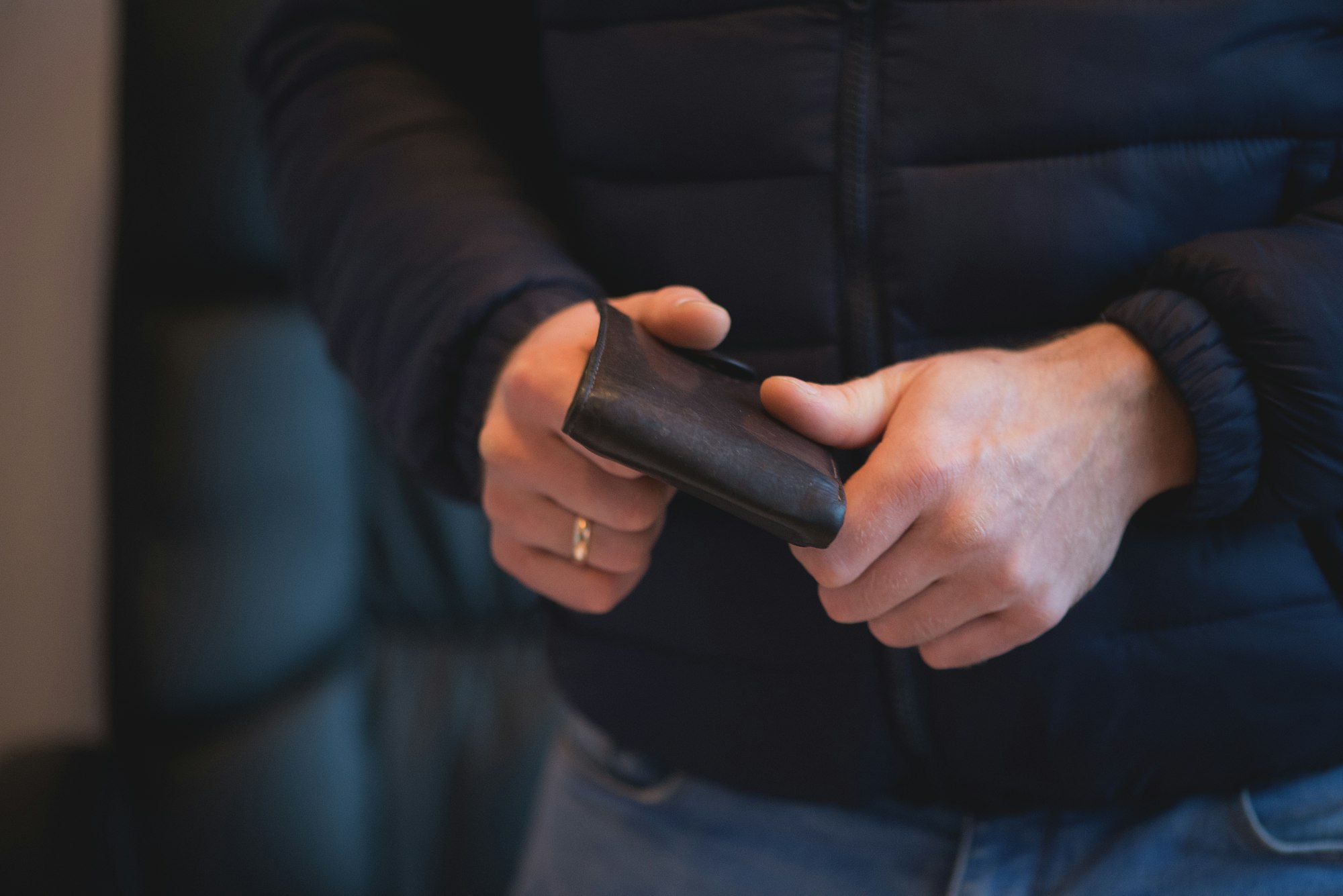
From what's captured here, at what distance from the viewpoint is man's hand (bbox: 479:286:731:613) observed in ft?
1.60

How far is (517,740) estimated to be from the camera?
4.09 ft

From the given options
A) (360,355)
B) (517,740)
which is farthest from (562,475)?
(517,740)

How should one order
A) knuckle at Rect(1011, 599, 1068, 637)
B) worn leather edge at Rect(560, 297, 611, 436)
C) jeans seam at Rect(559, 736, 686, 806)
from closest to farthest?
worn leather edge at Rect(560, 297, 611, 436), knuckle at Rect(1011, 599, 1068, 637), jeans seam at Rect(559, 736, 686, 806)

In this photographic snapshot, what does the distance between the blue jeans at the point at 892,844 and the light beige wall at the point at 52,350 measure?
75 cm

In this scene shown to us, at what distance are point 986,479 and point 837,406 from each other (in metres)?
0.09

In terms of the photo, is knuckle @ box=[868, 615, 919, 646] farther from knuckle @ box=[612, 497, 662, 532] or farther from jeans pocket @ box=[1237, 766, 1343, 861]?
jeans pocket @ box=[1237, 766, 1343, 861]

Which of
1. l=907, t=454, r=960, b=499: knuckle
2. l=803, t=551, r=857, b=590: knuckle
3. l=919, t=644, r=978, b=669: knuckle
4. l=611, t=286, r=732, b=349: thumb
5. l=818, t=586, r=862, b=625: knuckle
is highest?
l=611, t=286, r=732, b=349: thumb

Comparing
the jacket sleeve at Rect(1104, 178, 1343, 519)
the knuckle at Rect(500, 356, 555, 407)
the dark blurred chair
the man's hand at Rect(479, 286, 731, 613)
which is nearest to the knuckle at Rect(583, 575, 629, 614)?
the man's hand at Rect(479, 286, 731, 613)

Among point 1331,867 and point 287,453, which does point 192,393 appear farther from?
point 1331,867

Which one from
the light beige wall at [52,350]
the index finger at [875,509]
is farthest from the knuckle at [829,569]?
the light beige wall at [52,350]

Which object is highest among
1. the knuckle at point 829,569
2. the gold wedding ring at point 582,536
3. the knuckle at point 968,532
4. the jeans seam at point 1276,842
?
the knuckle at point 968,532

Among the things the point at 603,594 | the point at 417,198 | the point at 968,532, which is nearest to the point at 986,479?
the point at 968,532

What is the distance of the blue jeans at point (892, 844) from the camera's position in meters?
0.56

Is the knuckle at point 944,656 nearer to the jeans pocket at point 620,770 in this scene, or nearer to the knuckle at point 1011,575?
the knuckle at point 1011,575
